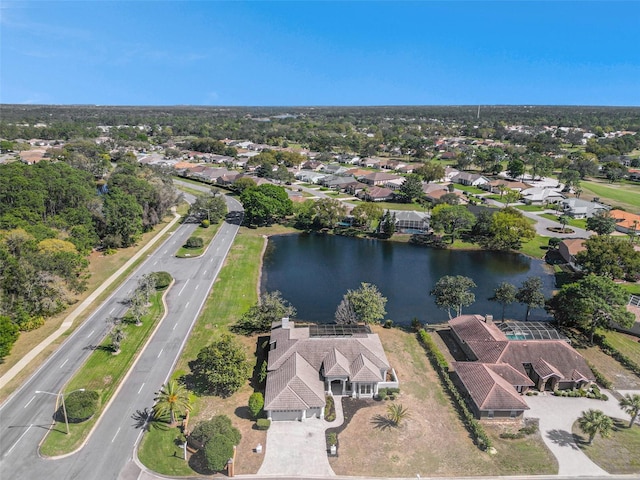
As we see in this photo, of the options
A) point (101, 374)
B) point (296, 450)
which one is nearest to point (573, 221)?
point (296, 450)

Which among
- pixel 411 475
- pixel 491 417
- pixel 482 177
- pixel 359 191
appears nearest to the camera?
pixel 411 475

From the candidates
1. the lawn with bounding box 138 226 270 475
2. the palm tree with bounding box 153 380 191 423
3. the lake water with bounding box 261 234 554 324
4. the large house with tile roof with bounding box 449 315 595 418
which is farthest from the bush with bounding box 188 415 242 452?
the lake water with bounding box 261 234 554 324

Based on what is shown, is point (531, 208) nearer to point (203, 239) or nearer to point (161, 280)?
point (203, 239)

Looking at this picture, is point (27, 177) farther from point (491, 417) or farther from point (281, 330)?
point (491, 417)

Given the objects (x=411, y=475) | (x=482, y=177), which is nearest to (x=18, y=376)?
(x=411, y=475)

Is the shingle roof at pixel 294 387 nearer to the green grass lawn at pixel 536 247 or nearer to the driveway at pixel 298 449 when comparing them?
the driveway at pixel 298 449

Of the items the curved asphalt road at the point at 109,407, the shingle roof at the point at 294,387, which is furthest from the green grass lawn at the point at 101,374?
the shingle roof at the point at 294,387

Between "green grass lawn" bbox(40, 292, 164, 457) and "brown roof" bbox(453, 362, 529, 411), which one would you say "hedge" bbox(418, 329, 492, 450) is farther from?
"green grass lawn" bbox(40, 292, 164, 457)
